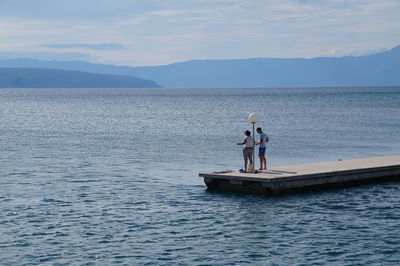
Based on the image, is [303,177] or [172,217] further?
[303,177]

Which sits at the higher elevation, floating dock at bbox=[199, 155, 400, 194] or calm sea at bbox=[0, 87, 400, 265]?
floating dock at bbox=[199, 155, 400, 194]

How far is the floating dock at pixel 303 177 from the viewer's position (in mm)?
25328

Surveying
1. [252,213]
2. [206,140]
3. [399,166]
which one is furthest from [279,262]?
[206,140]

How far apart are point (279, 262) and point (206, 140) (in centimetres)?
3685

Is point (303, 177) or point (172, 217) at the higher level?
point (303, 177)

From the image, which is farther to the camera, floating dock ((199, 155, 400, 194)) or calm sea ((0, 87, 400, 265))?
floating dock ((199, 155, 400, 194))

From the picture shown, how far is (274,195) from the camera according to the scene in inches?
991

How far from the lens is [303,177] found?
2597 centimetres

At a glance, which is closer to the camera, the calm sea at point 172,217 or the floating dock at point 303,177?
the calm sea at point 172,217

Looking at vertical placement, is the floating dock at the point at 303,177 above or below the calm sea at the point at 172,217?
above

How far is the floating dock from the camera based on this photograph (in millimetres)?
25328

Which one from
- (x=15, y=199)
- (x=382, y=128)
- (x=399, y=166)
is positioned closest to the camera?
(x=15, y=199)

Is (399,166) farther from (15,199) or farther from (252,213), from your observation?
(15,199)

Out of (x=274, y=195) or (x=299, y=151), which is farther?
(x=299, y=151)
